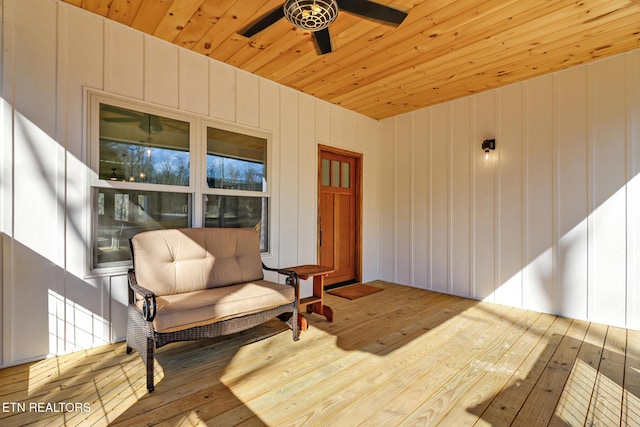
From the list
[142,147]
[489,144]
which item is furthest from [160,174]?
[489,144]

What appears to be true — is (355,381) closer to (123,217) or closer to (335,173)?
(123,217)

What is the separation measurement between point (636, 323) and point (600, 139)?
76.2 inches

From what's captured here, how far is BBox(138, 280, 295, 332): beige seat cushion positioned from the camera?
2176 millimetres

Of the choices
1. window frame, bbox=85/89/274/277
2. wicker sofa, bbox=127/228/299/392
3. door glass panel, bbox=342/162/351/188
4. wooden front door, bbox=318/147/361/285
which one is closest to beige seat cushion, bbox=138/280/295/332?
wicker sofa, bbox=127/228/299/392

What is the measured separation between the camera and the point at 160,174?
3049 mm

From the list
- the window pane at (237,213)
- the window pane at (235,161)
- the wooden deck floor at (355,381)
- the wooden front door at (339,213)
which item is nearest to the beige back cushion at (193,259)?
the window pane at (237,213)

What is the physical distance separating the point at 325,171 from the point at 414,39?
7.41 feet

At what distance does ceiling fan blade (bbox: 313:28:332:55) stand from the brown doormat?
10.2ft

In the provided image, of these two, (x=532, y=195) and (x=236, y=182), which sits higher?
(x=236, y=182)

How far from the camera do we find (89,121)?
2664 mm

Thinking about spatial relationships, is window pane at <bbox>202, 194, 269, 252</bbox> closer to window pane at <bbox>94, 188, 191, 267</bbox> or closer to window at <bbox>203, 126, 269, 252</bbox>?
window at <bbox>203, 126, 269, 252</bbox>

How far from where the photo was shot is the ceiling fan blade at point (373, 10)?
2037 millimetres

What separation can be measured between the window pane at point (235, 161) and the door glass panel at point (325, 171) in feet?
3.67

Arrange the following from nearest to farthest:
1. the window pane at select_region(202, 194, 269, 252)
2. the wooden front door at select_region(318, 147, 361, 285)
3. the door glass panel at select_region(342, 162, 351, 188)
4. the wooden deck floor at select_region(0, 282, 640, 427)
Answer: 1. the wooden deck floor at select_region(0, 282, 640, 427)
2. the window pane at select_region(202, 194, 269, 252)
3. the wooden front door at select_region(318, 147, 361, 285)
4. the door glass panel at select_region(342, 162, 351, 188)
